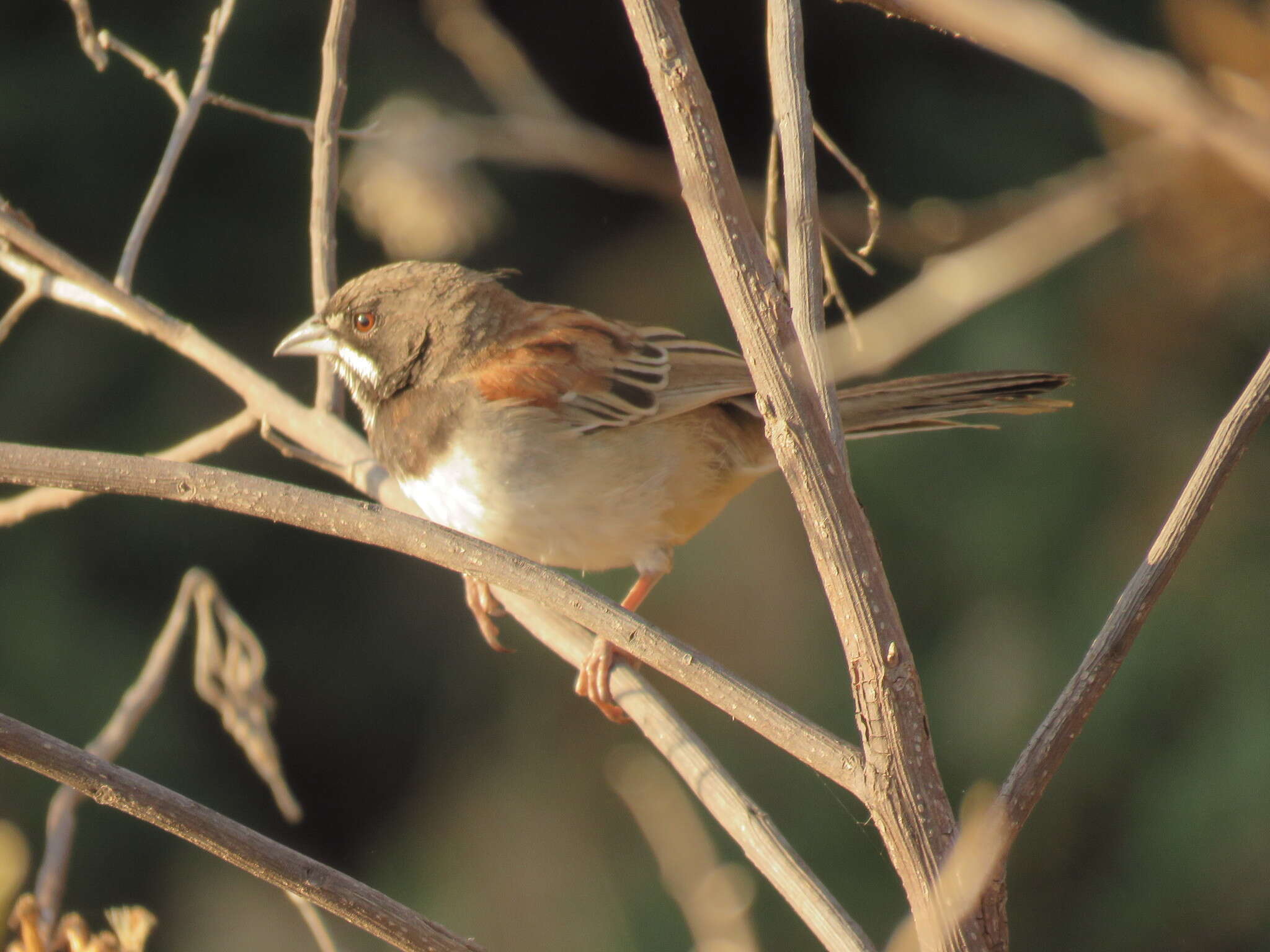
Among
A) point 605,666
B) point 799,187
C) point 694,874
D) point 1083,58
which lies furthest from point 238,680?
point 1083,58

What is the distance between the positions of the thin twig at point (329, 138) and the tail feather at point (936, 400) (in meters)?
1.19

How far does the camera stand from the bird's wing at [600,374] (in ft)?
10.4

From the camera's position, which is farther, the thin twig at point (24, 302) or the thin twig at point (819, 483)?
the thin twig at point (24, 302)

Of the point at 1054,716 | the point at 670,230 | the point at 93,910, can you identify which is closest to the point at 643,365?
the point at 1054,716

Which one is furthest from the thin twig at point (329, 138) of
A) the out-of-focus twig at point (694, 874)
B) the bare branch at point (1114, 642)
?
the bare branch at point (1114, 642)

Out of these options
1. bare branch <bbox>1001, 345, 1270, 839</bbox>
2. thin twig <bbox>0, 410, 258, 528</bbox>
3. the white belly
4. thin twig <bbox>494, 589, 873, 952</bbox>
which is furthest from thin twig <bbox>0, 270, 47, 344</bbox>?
bare branch <bbox>1001, 345, 1270, 839</bbox>

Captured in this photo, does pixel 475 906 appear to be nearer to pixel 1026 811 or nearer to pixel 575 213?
pixel 575 213

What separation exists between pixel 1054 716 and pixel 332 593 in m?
4.48

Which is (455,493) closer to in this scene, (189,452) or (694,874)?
(189,452)

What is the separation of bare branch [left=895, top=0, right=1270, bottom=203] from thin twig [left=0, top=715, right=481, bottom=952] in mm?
1155

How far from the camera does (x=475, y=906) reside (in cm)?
499

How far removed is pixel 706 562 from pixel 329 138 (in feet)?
8.83

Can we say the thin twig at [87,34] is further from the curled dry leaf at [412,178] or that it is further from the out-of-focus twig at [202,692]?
the out-of-focus twig at [202,692]

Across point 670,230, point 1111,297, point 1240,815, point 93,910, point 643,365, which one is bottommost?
point 93,910
